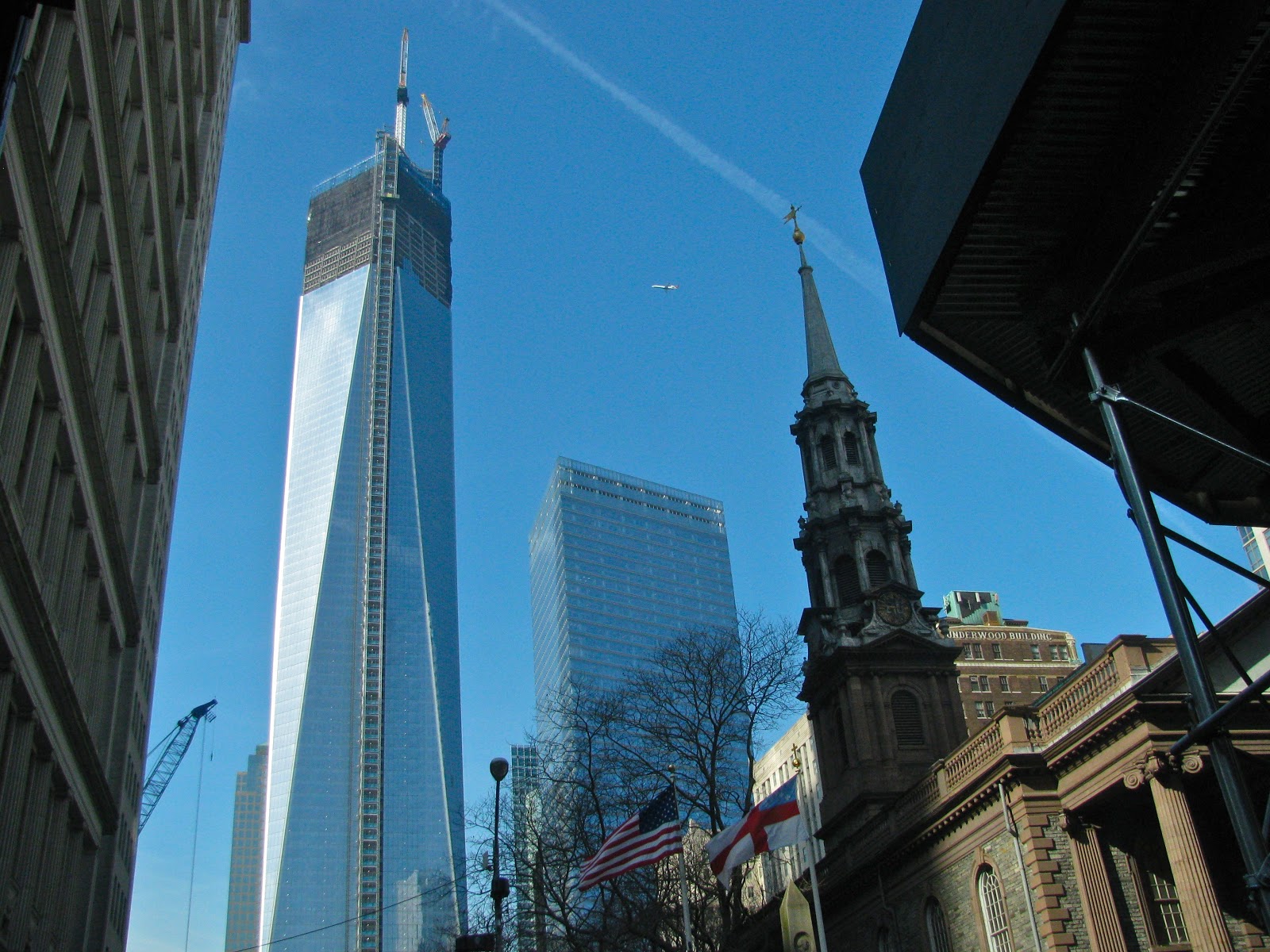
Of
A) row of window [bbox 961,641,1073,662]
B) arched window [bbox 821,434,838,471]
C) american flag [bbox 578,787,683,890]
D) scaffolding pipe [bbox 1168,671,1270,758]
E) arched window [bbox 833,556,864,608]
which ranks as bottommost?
scaffolding pipe [bbox 1168,671,1270,758]

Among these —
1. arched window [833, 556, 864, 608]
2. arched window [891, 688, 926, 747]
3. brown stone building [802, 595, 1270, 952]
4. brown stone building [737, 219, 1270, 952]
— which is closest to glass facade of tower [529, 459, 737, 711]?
arched window [833, 556, 864, 608]

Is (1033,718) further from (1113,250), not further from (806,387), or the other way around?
(806,387)

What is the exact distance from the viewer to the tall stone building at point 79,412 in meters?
19.1

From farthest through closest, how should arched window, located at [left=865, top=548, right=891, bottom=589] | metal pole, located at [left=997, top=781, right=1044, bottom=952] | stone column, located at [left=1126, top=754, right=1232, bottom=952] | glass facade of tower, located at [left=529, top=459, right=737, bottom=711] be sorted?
glass facade of tower, located at [left=529, top=459, right=737, bottom=711]
arched window, located at [left=865, top=548, right=891, bottom=589]
metal pole, located at [left=997, top=781, right=1044, bottom=952]
stone column, located at [left=1126, top=754, right=1232, bottom=952]

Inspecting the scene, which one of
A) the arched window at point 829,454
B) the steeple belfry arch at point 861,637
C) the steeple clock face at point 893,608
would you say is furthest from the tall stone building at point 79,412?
the arched window at point 829,454

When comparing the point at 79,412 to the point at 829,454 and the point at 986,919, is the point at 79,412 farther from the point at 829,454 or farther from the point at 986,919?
the point at 829,454

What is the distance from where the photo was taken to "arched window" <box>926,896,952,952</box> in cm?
3426

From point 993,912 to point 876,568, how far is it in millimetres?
22246

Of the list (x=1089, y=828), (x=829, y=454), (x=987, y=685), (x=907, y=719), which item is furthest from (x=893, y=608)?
A: (x=987, y=685)

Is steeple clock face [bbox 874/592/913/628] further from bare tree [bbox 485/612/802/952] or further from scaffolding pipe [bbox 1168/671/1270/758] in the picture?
scaffolding pipe [bbox 1168/671/1270/758]

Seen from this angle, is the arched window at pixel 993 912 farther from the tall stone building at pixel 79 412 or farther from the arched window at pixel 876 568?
the tall stone building at pixel 79 412

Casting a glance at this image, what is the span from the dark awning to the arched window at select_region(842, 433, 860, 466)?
45166 mm

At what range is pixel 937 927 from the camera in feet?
115

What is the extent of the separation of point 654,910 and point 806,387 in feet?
99.8
